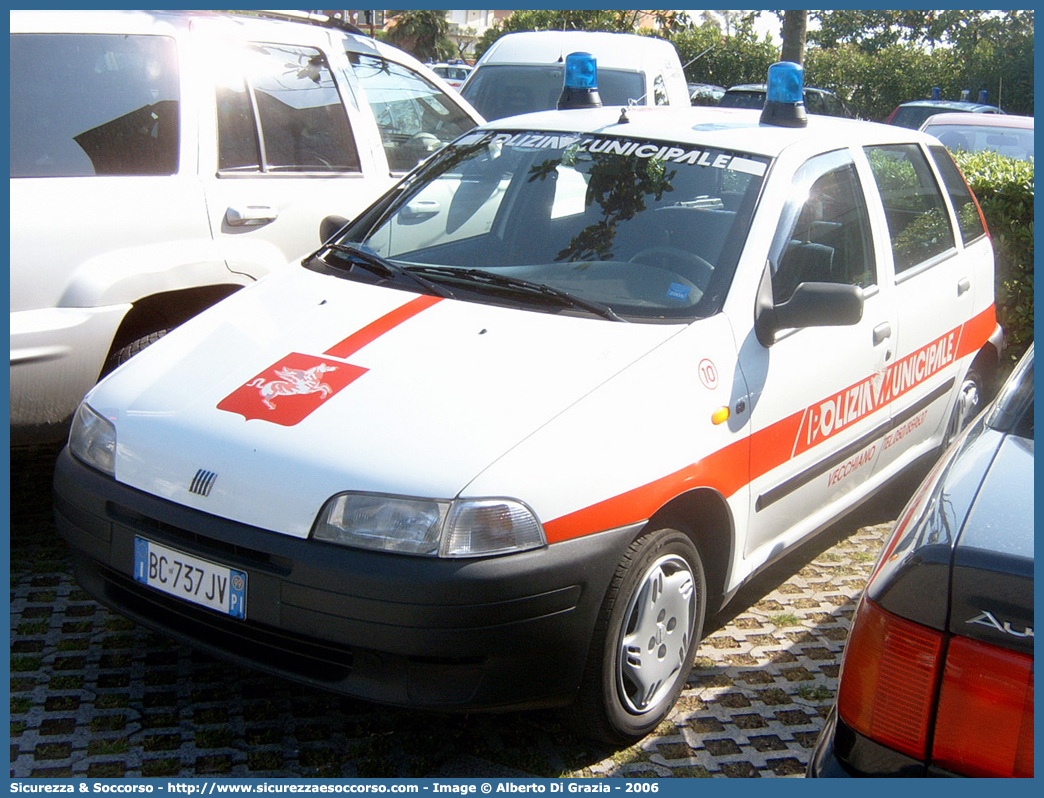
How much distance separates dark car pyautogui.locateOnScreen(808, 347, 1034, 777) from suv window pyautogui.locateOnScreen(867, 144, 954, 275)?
242cm

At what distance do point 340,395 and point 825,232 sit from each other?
75.5 inches

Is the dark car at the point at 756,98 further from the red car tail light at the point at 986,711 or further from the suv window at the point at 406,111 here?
the red car tail light at the point at 986,711

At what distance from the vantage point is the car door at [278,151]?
4.72 m

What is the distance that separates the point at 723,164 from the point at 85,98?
2.51 metres

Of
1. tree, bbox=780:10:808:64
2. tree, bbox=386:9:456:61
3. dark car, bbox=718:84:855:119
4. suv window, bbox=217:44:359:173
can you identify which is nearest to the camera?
suv window, bbox=217:44:359:173

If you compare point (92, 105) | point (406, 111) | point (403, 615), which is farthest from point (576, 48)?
point (403, 615)

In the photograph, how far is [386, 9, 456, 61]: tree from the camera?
61781 mm

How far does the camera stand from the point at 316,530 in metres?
2.75

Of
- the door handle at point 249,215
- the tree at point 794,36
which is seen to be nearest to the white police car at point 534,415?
the door handle at point 249,215

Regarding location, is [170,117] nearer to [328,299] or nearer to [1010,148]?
[328,299]

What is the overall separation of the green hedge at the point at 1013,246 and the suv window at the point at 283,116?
4332 millimetres

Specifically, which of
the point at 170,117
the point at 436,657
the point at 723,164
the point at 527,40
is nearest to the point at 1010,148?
the point at 527,40

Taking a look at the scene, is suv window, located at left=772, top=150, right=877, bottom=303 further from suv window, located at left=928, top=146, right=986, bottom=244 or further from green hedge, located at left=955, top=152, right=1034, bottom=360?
green hedge, located at left=955, top=152, right=1034, bottom=360

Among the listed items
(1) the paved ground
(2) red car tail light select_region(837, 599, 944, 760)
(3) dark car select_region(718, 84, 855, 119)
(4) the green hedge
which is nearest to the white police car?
(1) the paved ground
